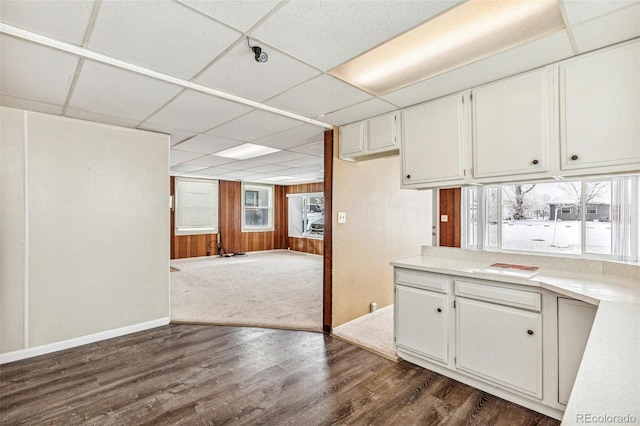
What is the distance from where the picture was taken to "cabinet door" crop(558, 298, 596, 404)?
5.99 ft

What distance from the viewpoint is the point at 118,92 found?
2.42 m

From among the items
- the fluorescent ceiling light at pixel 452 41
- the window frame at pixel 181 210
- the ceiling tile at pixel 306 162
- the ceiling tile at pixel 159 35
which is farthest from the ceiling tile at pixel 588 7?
the window frame at pixel 181 210

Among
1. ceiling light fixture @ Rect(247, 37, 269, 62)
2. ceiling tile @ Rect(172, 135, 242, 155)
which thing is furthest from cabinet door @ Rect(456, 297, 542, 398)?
ceiling tile @ Rect(172, 135, 242, 155)

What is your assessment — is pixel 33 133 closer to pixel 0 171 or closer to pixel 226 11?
pixel 0 171

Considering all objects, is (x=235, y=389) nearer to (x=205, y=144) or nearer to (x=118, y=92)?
(x=118, y=92)

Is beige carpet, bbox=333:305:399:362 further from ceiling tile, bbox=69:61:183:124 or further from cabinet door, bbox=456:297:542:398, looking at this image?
ceiling tile, bbox=69:61:183:124

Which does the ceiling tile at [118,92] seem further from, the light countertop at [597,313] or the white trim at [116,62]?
the light countertop at [597,313]

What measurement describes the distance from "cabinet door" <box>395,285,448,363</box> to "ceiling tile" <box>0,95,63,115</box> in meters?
3.58

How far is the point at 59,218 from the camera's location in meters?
2.97

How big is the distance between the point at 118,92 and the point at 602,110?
3.43 m

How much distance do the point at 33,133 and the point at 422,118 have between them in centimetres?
363

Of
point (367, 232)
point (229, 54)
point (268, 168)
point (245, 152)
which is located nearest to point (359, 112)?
point (229, 54)

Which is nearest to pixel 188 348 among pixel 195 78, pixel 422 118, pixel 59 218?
pixel 59 218

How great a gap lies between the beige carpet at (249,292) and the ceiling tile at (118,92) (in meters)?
2.51
